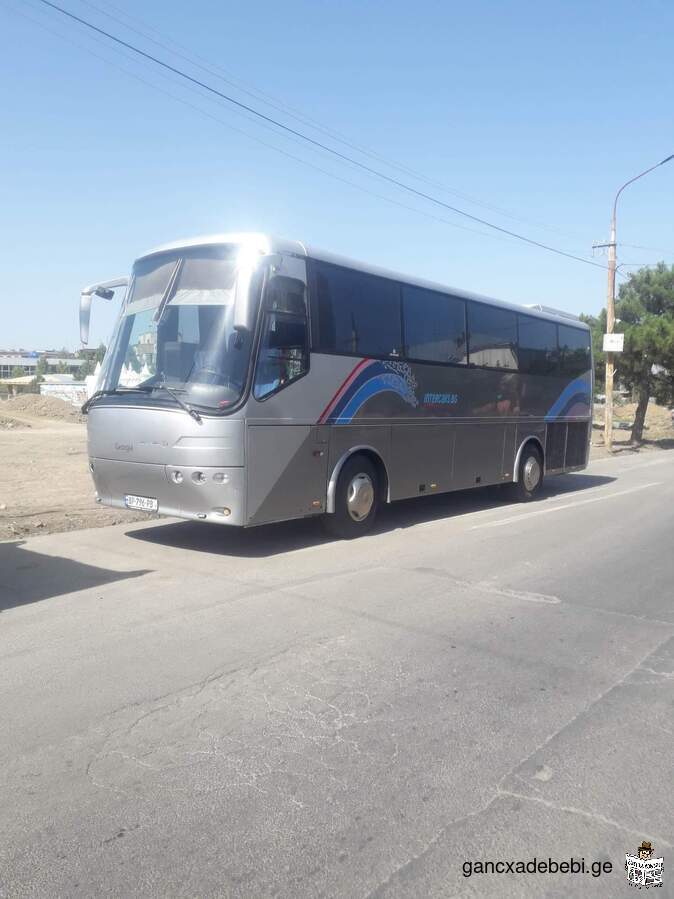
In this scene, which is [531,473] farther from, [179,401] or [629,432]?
[629,432]

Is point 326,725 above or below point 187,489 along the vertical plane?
below

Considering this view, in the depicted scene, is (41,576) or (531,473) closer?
(41,576)

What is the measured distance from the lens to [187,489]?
844cm

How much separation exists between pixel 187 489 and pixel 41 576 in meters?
1.74

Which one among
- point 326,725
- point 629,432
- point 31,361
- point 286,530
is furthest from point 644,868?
point 31,361

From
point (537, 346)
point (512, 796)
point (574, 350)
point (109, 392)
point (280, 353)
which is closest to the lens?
point (512, 796)

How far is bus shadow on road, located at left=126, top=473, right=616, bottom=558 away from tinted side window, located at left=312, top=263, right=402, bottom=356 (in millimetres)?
2516

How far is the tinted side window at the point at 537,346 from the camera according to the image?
1416cm

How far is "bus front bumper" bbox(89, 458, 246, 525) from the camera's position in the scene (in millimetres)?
8312

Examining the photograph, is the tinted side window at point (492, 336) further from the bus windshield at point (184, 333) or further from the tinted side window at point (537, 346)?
the bus windshield at point (184, 333)

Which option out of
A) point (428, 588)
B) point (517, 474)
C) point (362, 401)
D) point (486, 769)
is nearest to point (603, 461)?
point (517, 474)

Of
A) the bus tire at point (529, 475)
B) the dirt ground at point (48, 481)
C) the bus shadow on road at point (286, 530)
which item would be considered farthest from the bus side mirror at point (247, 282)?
the bus tire at point (529, 475)

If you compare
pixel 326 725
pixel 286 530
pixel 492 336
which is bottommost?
pixel 286 530

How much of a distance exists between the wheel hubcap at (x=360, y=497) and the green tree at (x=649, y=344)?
72.4ft
